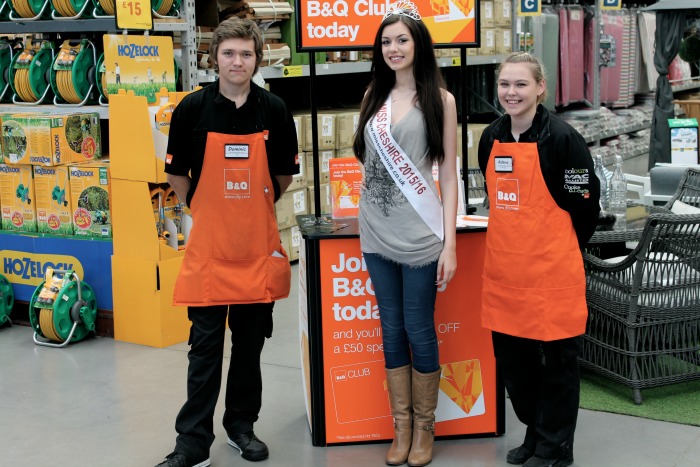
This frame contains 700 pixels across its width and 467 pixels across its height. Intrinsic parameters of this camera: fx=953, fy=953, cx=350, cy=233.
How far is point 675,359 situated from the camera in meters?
4.54

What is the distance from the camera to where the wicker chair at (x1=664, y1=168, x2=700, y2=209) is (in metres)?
5.12

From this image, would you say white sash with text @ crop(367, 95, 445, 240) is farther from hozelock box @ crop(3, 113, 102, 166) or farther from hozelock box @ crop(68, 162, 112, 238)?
hozelock box @ crop(3, 113, 102, 166)

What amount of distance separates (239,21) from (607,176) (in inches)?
99.8

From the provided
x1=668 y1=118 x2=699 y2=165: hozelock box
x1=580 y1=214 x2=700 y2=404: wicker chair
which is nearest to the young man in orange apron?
x1=580 y1=214 x2=700 y2=404: wicker chair

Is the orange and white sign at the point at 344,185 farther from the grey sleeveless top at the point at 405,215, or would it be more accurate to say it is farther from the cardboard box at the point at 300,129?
the cardboard box at the point at 300,129

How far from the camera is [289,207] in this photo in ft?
22.5

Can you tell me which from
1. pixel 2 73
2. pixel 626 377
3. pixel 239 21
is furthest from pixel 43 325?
pixel 626 377

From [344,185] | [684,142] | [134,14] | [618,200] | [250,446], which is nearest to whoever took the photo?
[250,446]

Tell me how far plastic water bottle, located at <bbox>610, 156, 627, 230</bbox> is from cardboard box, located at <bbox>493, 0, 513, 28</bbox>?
469 centimetres

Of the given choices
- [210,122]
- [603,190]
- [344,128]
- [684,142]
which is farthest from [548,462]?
[684,142]

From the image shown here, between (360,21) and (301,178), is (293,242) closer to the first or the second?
(301,178)

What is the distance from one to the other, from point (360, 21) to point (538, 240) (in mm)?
1277

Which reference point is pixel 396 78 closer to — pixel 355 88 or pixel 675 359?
pixel 675 359

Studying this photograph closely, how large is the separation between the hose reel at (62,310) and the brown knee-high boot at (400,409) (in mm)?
2355
